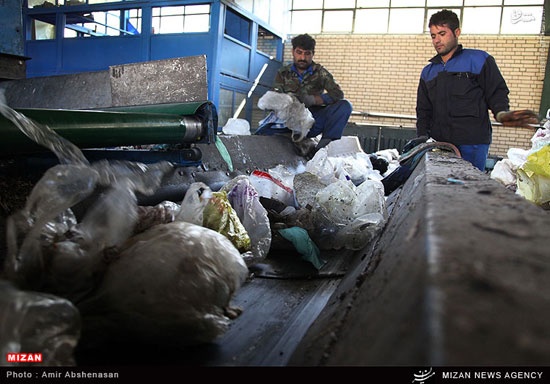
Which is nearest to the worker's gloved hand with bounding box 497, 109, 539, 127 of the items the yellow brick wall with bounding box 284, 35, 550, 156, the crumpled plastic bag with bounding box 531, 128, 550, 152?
the crumpled plastic bag with bounding box 531, 128, 550, 152

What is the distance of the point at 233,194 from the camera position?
219 cm

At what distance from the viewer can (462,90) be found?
12.2ft

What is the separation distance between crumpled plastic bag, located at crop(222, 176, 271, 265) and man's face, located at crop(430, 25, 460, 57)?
2.61 metres

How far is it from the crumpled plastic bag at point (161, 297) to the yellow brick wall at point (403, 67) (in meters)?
10.2

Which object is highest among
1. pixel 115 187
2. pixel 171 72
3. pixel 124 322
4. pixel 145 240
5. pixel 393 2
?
pixel 393 2

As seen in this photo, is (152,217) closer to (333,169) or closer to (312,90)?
(333,169)

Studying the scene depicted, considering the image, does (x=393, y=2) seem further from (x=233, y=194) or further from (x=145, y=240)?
(x=145, y=240)

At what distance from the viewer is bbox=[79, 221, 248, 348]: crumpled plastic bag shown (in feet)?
3.30

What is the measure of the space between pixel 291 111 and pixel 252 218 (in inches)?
121

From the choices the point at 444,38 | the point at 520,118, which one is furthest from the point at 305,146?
the point at 520,118

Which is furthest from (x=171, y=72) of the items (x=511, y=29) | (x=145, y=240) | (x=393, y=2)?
(x=511, y=29)

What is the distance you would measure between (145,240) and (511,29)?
1142cm

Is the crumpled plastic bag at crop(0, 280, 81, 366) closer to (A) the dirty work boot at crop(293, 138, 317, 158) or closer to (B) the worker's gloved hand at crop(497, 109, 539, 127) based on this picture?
(B) the worker's gloved hand at crop(497, 109, 539, 127)

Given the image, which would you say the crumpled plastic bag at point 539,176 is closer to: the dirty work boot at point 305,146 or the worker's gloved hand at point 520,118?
the worker's gloved hand at point 520,118
